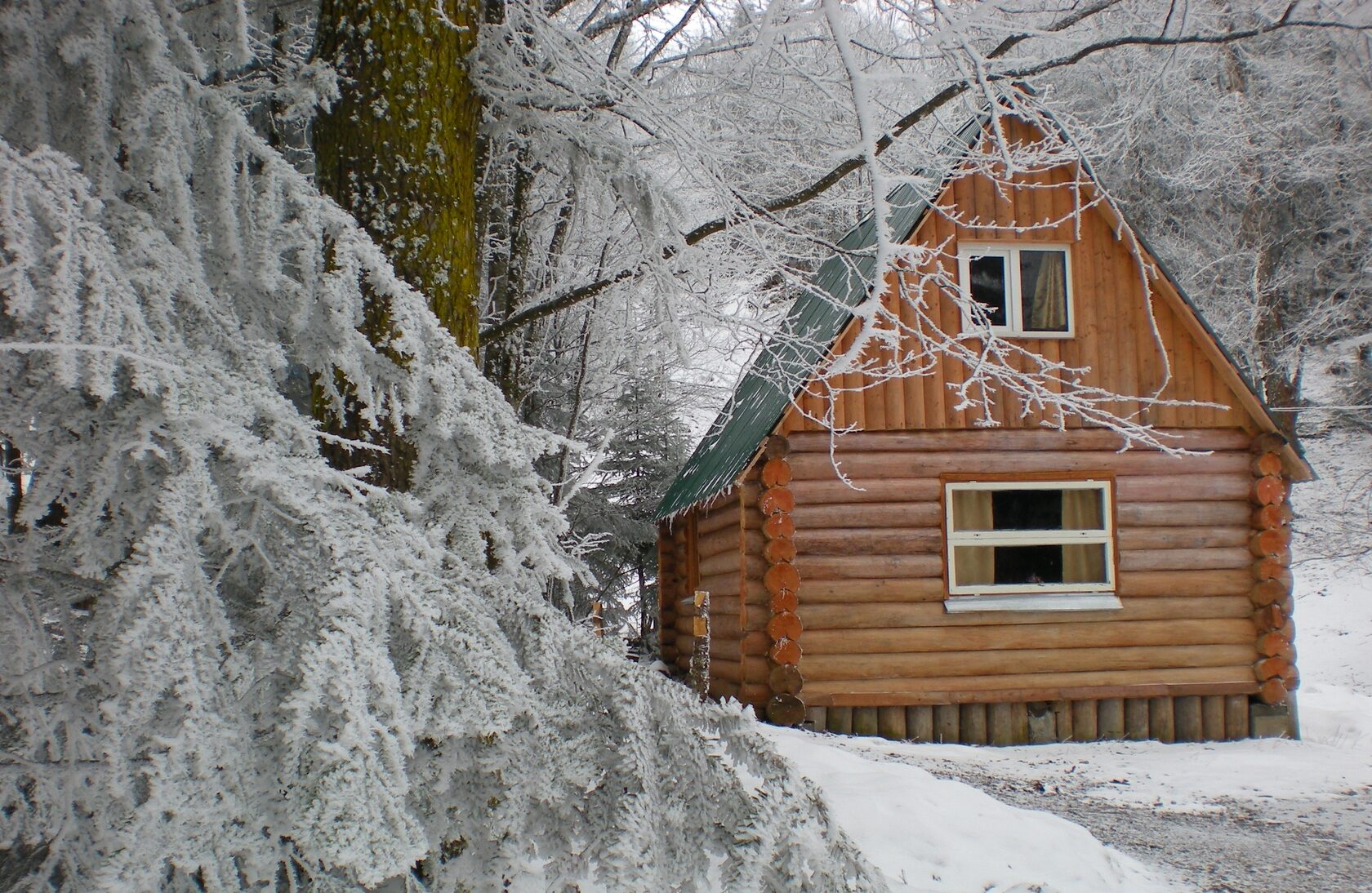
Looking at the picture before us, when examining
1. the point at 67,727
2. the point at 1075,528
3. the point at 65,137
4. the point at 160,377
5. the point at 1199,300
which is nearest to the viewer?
the point at 160,377

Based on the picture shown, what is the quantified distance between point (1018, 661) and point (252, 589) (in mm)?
8653

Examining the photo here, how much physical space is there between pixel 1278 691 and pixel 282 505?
10520 millimetres

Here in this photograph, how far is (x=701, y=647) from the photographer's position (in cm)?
974

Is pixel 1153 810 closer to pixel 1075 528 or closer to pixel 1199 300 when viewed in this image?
pixel 1075 528

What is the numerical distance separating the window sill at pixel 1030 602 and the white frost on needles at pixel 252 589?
7.56 meters

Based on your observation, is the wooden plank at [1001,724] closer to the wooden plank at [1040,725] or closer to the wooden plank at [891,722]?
the wooden plank at [1040,725]

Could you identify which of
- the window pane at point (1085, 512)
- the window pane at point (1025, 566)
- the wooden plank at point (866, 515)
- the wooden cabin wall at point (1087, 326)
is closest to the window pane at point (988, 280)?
the wooden cabin wall at point (1087, 326)

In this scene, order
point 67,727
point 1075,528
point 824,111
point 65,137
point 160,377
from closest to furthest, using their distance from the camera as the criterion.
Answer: point 160,377, point 67,727, point 65,137, point 824,111, point 1075,528

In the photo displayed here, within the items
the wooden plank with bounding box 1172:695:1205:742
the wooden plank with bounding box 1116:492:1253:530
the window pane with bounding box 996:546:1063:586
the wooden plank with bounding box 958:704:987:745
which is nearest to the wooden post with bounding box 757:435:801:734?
the wooden plank with bounding box 958:704:987:745

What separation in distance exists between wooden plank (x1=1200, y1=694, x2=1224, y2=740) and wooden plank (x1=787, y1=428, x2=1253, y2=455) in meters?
2.50

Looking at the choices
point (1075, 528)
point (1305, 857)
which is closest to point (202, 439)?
point (1305, 857)

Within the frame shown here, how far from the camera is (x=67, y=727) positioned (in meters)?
1.79

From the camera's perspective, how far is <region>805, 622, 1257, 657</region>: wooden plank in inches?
368

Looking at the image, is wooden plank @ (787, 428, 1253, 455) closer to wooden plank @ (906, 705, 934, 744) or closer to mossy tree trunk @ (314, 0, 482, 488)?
wooden plank @ (906, 705, 934, 744)
